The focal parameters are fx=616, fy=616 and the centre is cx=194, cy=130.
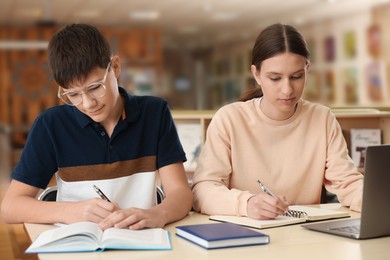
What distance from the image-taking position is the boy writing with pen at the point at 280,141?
75.4 inches

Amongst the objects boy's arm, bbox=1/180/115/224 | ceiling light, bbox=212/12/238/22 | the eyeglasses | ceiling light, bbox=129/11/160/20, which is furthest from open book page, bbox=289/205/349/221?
ceiling light, bbox=212/12/238/22

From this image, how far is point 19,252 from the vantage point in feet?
13.8

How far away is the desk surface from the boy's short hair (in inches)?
20.6

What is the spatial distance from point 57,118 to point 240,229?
0.72 metres

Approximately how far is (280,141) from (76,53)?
0.73 meters

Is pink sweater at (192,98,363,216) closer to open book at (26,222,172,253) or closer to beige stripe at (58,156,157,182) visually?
beige stripe at (58,156,157,182)

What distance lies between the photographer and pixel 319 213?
1727mm

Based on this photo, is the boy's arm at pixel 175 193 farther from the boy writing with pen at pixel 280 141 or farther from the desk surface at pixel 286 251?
the desk surface at pixel 286 251

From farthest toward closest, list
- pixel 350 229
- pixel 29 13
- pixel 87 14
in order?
pixel 87 14
pixel 29 13
pixel 350 229

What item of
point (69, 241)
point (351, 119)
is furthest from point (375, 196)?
point (351, 119)

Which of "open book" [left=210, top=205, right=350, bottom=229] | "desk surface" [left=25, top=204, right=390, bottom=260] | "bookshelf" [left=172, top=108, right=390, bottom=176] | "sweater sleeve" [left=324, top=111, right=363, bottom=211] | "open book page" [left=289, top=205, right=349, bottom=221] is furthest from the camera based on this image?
"bookshelf" [left=172, top=108, right=390, bottom=176]

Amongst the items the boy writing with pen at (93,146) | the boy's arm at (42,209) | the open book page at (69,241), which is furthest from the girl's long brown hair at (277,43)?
the open book page at (69,241)

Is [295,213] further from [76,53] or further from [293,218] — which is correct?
[76,53]

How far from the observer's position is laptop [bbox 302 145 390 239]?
136 centimetres
